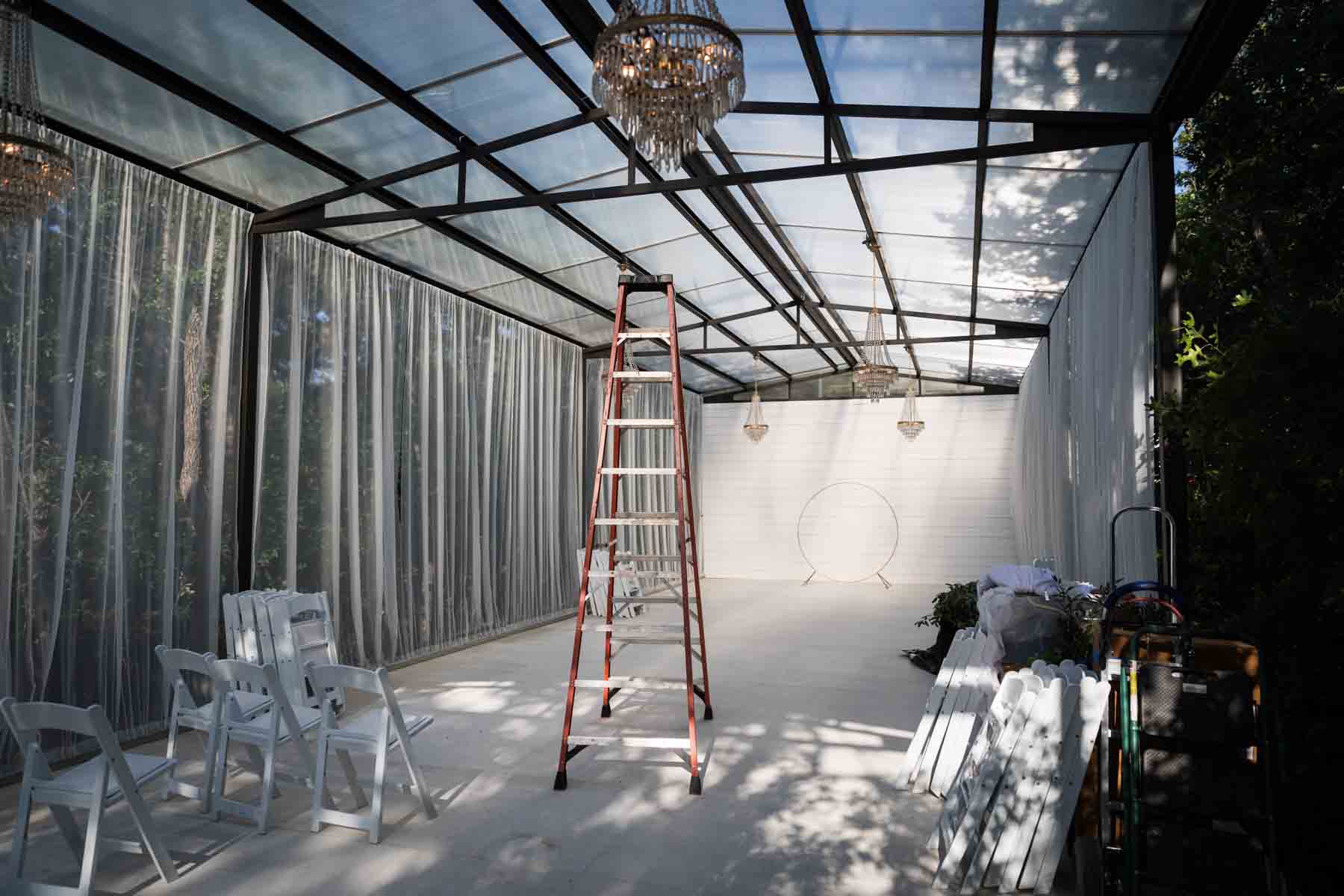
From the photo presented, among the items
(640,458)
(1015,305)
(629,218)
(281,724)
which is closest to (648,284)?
(629,218)

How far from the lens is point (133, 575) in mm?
4445

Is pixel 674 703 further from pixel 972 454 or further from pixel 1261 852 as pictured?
pixel 972 454

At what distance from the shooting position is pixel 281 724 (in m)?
3.57

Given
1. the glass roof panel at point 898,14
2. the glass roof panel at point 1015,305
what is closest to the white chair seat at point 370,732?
the glass roof panel at point 898,14

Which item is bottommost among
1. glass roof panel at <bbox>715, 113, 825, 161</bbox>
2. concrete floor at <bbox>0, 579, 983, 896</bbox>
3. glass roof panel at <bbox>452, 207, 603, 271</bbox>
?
concrete floor at <bbox>0, 579, 983, 896</bbox>

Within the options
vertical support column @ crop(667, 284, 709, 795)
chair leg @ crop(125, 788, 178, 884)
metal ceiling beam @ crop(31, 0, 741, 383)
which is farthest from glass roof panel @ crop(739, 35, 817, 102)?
chair leg @ crop(125, 788, 178, 884)

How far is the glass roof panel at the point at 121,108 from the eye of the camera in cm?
363

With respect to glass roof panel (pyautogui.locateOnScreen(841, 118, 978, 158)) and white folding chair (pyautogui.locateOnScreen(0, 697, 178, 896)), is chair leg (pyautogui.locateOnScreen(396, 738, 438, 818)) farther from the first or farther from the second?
glass roof panel (pyautogui.locateOnScreen(841, 118, 978, 158))

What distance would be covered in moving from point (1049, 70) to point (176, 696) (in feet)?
15.9

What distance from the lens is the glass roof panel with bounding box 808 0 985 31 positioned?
12.1ft

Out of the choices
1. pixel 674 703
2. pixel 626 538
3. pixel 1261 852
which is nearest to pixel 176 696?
pixel 674 703

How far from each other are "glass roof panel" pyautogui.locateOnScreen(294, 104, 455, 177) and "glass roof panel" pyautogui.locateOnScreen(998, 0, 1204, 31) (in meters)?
3.06

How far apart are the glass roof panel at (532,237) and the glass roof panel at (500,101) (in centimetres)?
82

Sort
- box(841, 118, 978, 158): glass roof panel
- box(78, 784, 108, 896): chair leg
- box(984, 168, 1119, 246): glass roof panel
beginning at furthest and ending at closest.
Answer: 1. box(984, 168, 1119, 246): glass roof panel
2. box(841, 118, 978, 158): glass roof panel
3. box(78, 784, 108, 896): chair leg
